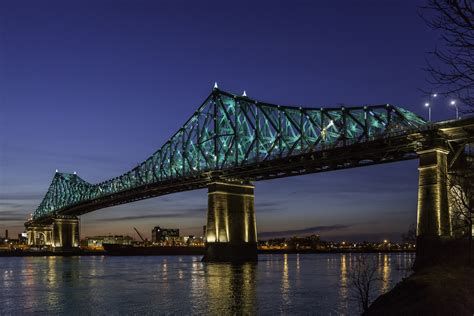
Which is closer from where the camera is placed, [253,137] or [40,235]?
[253,137]

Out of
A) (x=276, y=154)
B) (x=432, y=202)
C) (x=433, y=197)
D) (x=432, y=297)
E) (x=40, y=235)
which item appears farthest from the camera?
(x=40, y=235)

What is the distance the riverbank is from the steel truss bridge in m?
33.9

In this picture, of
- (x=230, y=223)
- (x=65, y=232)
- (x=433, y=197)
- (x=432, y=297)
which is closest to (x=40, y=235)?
(x=65, y=232)

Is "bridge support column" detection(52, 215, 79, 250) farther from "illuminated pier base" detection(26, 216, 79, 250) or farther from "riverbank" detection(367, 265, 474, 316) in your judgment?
"riverbank" detection(367, 265, 474, 316)

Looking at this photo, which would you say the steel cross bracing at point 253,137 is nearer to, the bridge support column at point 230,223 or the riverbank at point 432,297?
the bridge support column at point 230,223

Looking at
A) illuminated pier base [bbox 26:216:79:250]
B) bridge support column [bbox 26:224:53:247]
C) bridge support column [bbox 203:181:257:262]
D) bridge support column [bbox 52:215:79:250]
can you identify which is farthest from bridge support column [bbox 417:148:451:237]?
bridge support column [bbox 26:224:53:247]

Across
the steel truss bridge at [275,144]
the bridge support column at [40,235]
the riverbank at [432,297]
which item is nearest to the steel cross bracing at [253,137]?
the steel truss bridge at [275,144]

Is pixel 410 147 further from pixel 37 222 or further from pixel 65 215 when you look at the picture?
pixel 37 222

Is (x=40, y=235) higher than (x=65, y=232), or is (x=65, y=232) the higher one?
(x=65, y=232)

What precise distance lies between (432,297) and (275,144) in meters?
55.1

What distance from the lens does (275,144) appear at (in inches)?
2714

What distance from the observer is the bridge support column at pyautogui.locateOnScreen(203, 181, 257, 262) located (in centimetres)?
6981

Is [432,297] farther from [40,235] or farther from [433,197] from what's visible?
[40,235]

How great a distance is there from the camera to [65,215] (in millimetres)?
135000
